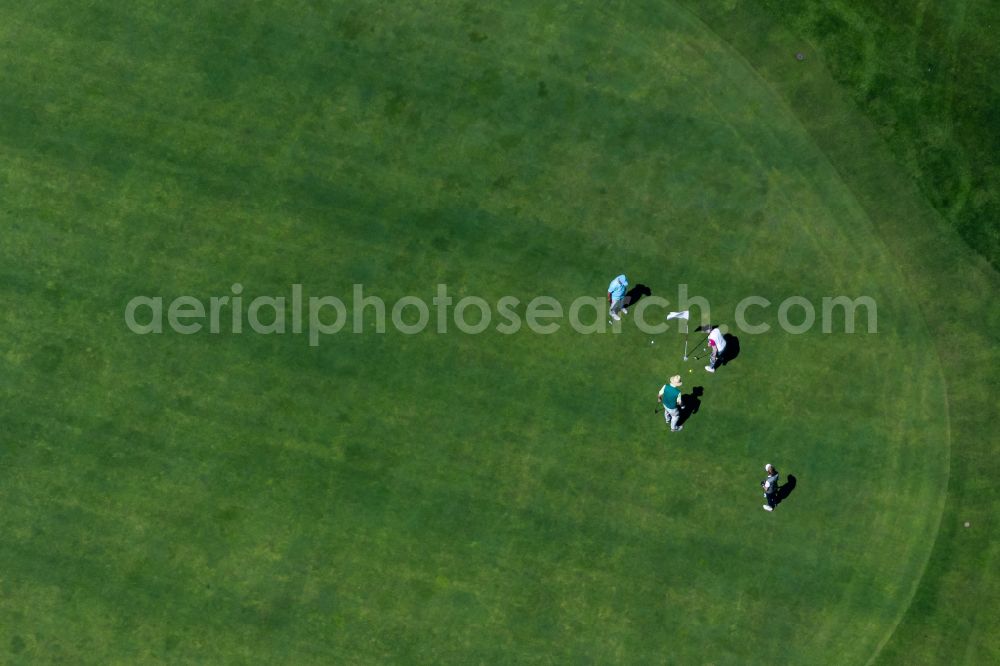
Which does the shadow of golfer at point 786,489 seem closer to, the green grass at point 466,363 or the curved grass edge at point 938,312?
the green grass at point 466,363

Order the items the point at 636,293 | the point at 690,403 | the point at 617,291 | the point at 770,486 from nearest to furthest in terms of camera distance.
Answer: the point at 770,486 < the point at 617,291 < the point at 690,403 < the point at 636,293

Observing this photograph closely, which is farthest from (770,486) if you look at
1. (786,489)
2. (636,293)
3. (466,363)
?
(466,363)

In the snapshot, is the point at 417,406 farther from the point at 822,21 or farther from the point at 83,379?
the point at 822,21

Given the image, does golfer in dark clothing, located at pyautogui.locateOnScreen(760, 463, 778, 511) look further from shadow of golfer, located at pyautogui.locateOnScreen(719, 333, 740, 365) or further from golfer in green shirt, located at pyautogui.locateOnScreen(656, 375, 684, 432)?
shadow of golfer, located at pyautogui.locateOnScreen(719, 333, 740, 365)

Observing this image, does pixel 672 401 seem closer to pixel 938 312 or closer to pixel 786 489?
pixel 786 489

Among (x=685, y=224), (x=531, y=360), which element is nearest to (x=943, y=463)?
(x=685, y=224)

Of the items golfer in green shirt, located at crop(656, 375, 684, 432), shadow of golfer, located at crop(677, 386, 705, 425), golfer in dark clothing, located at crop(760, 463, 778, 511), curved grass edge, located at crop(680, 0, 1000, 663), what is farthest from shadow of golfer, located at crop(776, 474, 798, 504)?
curved grass edge, located at crop(680, 0, 1000, 663)
